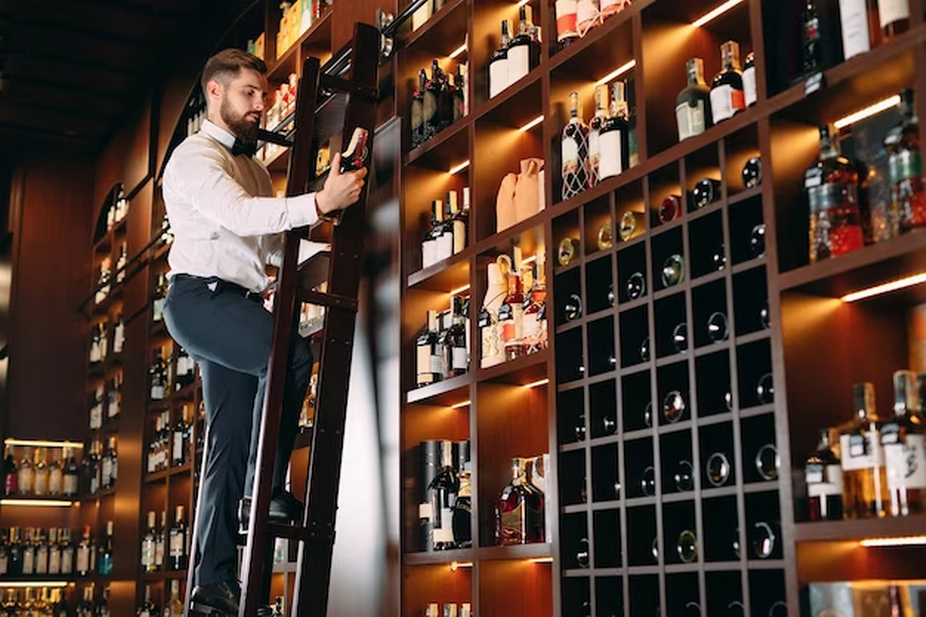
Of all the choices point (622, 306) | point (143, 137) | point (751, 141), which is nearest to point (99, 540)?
point (143, 137)

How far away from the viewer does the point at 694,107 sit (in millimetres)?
2418

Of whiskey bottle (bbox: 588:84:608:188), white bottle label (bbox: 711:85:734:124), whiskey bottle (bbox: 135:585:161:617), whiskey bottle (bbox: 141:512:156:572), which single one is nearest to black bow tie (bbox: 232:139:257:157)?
whiskey bottle (bbox: 588:84:608:188)

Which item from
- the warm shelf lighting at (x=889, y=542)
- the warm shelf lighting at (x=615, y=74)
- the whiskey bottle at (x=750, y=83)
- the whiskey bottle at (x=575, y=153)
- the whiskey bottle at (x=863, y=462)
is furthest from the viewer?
the warm shelf lighting at (x=615, y=74)

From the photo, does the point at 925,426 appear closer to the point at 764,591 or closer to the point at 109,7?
the point at 764,591

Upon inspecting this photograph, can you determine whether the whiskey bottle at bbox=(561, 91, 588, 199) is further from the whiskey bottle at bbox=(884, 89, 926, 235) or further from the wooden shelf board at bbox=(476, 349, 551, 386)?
the whiskey bottle at bbox=(884, 89, 926, 235)

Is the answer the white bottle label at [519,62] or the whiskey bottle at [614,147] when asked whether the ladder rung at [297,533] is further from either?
the white bottle label at [519,62]

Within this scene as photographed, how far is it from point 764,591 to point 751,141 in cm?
83

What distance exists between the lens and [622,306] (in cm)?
252

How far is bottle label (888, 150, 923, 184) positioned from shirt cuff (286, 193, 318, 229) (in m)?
1.21

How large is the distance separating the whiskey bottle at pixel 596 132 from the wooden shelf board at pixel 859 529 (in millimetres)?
982

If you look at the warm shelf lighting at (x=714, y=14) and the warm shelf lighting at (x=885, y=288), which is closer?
the warm shelf lighting at (x=885, y=288)

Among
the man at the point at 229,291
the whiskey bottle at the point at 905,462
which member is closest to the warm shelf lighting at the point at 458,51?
the man at the point at 229,291

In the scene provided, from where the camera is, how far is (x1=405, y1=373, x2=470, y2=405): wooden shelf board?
305cm

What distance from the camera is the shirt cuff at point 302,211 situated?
2.65m
